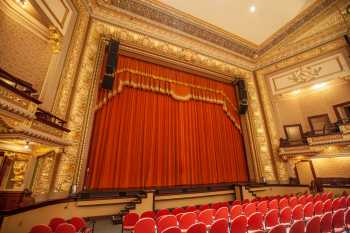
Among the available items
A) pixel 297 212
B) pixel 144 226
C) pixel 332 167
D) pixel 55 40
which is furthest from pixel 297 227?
pixel 332 167

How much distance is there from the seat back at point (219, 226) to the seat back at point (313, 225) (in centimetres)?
104

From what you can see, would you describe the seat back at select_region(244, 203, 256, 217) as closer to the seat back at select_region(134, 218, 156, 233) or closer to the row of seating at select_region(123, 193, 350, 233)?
the row of seating at select_region(123, 193, 350, 233)

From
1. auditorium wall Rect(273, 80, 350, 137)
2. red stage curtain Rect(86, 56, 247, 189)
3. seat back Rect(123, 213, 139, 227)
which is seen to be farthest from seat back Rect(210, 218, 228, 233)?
auditorium wall Rect(273, 80, 350, 137)

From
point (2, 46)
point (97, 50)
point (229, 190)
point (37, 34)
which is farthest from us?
point (229, 190)

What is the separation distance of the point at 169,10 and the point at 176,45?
152 centimetres

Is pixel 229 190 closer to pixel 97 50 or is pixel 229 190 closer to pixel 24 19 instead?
pixel 97 50

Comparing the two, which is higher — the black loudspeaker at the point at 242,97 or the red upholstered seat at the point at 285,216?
the black loudspeaker at the point at 242,97

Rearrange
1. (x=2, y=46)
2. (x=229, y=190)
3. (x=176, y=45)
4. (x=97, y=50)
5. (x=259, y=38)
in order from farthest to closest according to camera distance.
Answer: (x=259, y=38), (x=176, y=45), (x=229, y=190), (x=97, y=50), (x=2, y=46)

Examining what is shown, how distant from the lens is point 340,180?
816 cm

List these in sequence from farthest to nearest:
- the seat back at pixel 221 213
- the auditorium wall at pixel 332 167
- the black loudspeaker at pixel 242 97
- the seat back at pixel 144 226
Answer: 1. the black loudspeaker at pixel 242 97
2. the auditorium wall at pixel 332 167
3. the seat back at pixel 221 213
4. the seat back at pixel 144 226

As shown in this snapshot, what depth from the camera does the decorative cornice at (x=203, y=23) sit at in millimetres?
7453

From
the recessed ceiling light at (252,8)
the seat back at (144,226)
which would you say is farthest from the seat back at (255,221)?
the recessed ceiling light at (252,8)

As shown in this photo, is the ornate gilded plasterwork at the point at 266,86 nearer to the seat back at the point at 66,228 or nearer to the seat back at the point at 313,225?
the seat back at the point at 313,225

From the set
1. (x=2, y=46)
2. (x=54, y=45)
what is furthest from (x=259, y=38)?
(x=2, y=46)
